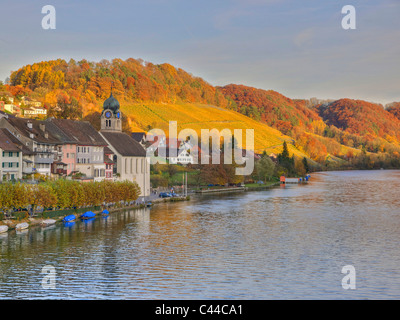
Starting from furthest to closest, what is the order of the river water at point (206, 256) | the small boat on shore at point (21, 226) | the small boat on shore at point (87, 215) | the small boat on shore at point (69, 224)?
the small boat on shore at point (87, 215) → the small boat on shore at point (69, 224) → the small boat on shore at point (21, 226) → the river water at point (206, 256)

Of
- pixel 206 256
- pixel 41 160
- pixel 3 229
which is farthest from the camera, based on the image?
pixel 41 160

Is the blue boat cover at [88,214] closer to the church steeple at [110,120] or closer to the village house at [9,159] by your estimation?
the village house at [9,159]

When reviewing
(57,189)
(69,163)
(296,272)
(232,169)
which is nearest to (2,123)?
(69,163)

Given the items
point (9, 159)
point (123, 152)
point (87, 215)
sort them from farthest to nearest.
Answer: point (123, 152), point (9, 159), point (87, 215)

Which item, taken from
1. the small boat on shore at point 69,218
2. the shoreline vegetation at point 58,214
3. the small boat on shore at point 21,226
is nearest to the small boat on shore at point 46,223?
the shoreline vegetation at point 58,214

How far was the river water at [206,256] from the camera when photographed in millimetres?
48469

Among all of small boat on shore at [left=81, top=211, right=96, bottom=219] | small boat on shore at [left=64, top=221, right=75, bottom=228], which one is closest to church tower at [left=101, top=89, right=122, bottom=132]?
small boat on shore at [left=81, top=211, right=96, bottom=219]

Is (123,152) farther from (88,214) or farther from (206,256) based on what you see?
(206,256)

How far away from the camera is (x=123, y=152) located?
13050cm

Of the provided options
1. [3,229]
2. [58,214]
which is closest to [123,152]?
[58,214]

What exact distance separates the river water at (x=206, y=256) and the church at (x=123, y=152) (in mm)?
25095

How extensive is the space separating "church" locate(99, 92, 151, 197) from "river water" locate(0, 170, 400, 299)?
25095mm

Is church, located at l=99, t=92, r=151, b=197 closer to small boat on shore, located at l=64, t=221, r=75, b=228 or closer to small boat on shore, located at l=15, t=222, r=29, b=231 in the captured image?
small boat on shore, located at l=64, t=221, r=75, b=228

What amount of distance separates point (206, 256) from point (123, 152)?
70.7 metres
